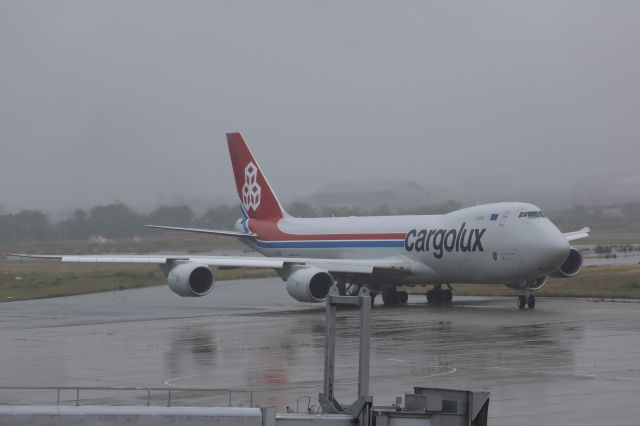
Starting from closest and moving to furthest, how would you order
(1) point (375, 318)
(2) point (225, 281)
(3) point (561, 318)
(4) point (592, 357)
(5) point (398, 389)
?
(5) point (398, 389), (4) point (592, 357), (3) point (561, 318), (1) point (375, 318), (2) point (225, 281)

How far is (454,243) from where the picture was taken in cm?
3812

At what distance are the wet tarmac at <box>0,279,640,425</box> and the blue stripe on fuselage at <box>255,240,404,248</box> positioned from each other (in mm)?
2550

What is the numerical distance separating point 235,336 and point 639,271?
28.5m

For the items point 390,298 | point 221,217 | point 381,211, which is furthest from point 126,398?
point 221,217

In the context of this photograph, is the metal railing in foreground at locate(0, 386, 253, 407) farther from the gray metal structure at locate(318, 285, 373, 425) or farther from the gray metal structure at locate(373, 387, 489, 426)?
the gray metal structure at locate(373, 387, 489, 426)

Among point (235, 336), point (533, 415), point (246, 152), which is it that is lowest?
point (533, 415)

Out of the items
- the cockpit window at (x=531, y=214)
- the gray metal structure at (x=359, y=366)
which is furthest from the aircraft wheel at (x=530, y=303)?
the gray metal structure at (x=359, y=366)

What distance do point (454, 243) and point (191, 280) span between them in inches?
372

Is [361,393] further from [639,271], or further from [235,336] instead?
[639,271]

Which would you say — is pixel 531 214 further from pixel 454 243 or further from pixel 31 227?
pixel 31 227

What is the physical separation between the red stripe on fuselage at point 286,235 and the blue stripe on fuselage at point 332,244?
136mm

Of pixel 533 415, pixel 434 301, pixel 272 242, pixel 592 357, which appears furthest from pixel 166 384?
pixel 272 242

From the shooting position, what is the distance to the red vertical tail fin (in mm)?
48562

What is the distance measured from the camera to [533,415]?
15.2 meters
